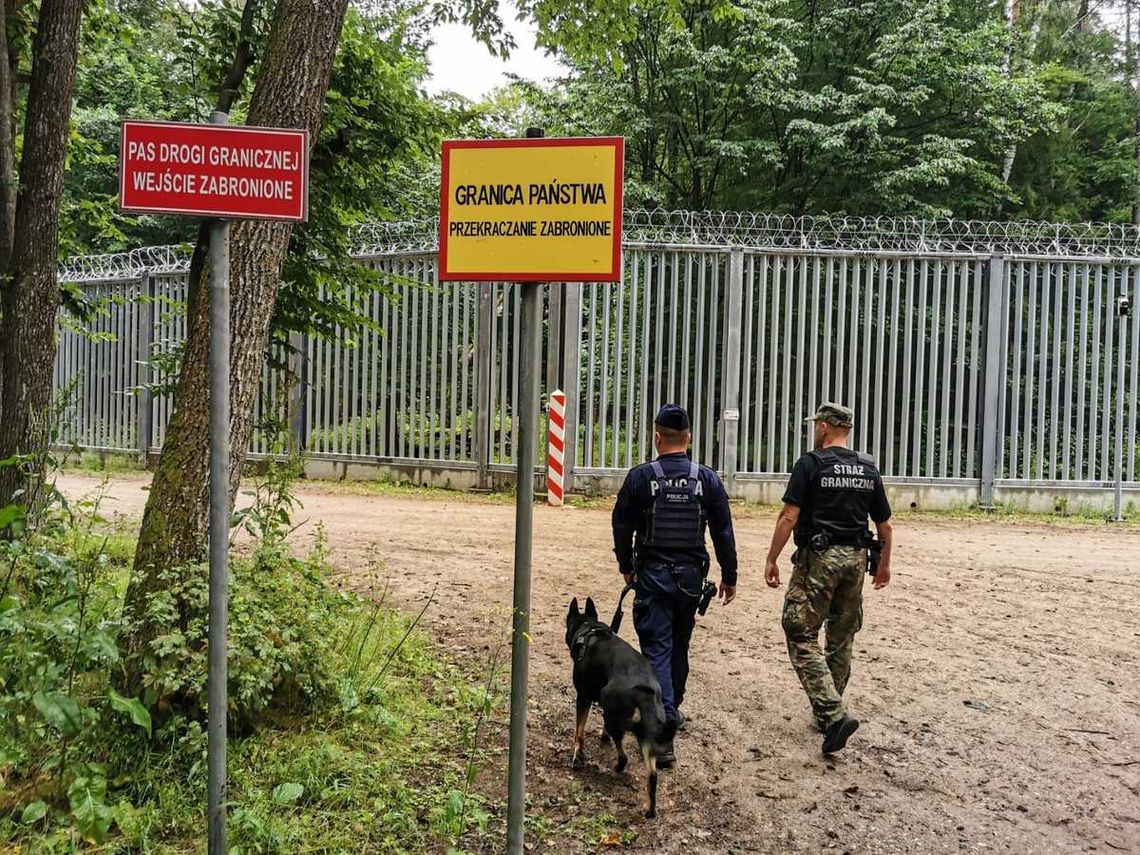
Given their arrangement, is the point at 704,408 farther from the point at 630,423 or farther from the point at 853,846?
the point at 853,846

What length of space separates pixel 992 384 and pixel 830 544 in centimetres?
876

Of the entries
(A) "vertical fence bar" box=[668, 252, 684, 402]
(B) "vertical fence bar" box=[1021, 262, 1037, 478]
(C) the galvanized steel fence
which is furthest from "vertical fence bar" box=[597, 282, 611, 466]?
(B) "vertical fence bar" box=[1021, 262, 1037, 478]

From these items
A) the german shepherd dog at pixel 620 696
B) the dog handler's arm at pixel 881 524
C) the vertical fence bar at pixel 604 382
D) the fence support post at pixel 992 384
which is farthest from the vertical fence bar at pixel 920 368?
the german shepherd dog at pixel 620 696

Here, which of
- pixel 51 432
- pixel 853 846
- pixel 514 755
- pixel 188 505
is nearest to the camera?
pixel 514 755

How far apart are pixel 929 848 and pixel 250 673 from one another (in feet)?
9.70

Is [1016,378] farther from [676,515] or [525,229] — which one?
[525,229]

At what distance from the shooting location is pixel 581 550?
30.0 feet

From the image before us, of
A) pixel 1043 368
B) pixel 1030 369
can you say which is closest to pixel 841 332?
pixel 1030 369

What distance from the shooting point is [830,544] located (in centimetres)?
497

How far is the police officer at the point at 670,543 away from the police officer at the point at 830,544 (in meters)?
0.45

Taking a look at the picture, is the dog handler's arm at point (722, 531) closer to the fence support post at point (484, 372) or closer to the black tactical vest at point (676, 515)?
the black tactical vest at point (676, 515)

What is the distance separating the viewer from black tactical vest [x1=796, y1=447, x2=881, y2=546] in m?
4.99

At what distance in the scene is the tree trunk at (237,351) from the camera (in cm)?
→ 406


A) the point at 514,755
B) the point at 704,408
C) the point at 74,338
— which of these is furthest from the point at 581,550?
the point at 74,338
